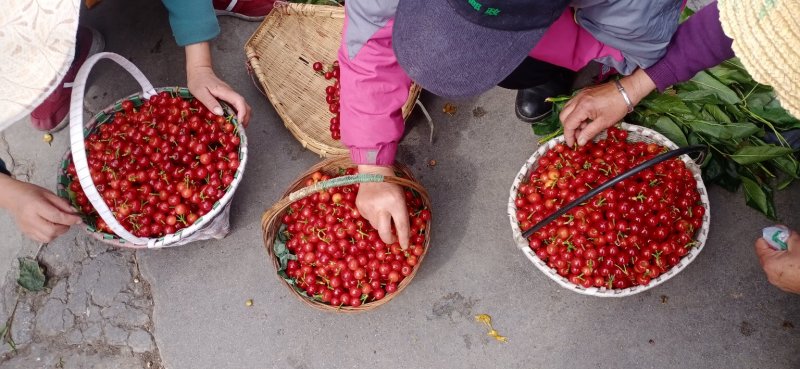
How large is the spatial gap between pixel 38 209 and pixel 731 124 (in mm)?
2269

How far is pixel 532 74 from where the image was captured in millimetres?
2049

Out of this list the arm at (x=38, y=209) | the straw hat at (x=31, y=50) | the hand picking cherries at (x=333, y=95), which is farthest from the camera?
the hand picking cherries at (x=333, y=95)

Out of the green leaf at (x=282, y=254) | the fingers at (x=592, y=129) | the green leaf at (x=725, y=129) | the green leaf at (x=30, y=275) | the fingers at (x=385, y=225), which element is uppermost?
the fingers at (x=592, y=129)

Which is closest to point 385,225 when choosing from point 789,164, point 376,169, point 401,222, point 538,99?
point 401,222

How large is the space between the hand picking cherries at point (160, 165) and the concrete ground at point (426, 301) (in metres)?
0.40

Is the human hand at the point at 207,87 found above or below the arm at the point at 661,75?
below

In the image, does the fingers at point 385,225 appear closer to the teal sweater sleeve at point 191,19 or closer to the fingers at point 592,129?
the fingers at point 592,129

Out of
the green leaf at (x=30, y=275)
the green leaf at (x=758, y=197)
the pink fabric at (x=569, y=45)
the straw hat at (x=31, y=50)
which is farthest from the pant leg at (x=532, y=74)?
the green leaf at (x=30, y=275)

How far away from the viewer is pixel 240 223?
235 cm

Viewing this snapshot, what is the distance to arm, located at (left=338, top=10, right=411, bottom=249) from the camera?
158 cm

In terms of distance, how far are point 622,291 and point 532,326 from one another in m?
0.45

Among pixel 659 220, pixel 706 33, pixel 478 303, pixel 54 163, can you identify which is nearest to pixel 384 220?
pixel 478 303

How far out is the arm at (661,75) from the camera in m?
1.57

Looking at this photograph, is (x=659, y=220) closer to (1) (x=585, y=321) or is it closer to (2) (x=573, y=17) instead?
(1) (x=585, y=321)
